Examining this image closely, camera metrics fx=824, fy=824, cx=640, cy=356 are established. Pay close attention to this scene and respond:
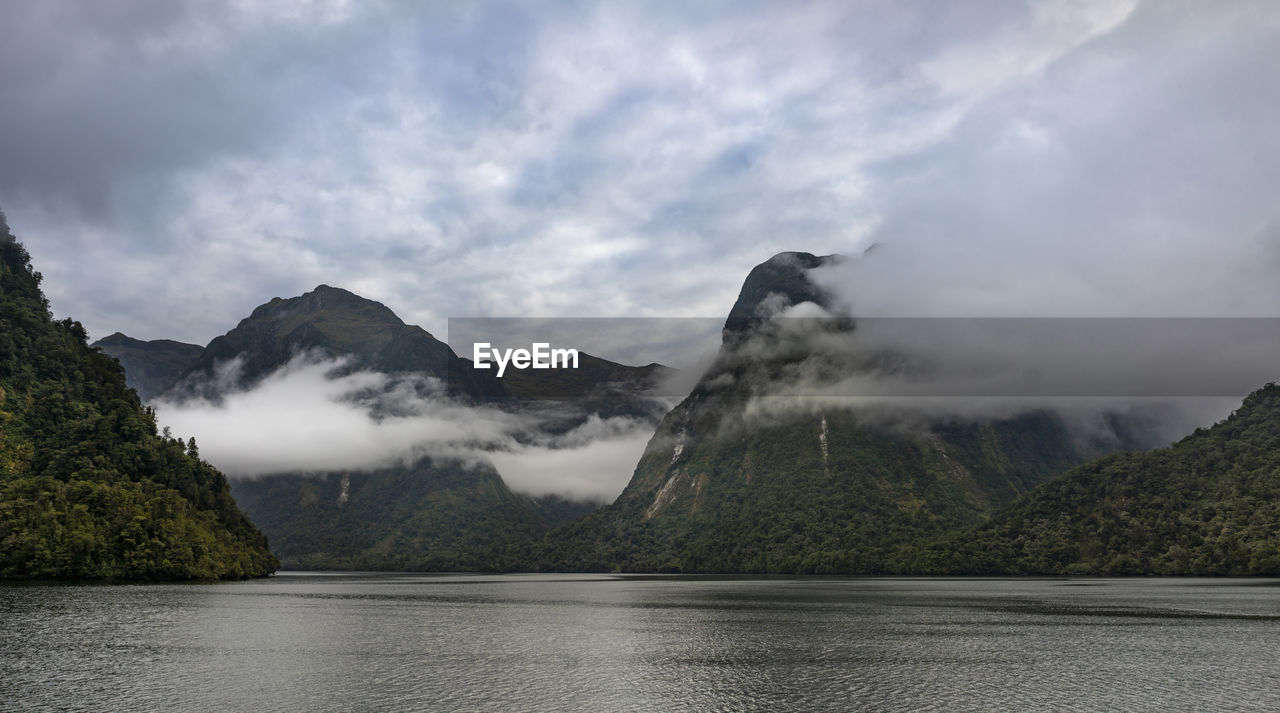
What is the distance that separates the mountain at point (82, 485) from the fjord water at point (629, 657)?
3549cm

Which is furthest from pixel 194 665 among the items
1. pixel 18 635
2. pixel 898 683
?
pixel 898 683

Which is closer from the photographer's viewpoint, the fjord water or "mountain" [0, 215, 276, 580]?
the fjord water

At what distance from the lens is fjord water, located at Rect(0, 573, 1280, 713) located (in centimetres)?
4481

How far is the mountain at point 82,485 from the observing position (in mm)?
139250

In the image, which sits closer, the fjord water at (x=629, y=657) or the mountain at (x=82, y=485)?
the fjord water at (x=629, y=657)

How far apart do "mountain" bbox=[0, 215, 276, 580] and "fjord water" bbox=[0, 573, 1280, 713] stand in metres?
35.5

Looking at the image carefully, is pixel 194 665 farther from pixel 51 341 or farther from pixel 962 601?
pixel 51 341

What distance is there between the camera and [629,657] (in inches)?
2473

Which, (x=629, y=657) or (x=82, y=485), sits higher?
(x=82, y=485)

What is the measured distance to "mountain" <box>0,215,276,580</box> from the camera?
457 feet

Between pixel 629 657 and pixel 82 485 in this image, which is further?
pixel 82 485

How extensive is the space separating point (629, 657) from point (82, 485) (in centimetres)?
13666

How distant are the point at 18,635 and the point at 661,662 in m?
50.4

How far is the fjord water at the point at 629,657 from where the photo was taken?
147 feet
